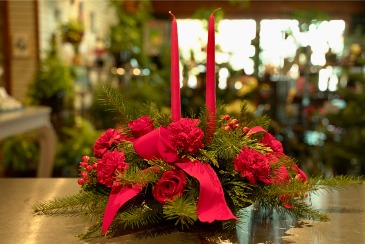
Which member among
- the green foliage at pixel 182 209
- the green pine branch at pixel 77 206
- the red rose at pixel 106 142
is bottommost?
the green pine branch at pixel 77 206

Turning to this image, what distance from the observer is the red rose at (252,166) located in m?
0.88

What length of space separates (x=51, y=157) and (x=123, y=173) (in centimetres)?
357

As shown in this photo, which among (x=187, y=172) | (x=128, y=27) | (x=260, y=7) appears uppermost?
(x=260, y=7)

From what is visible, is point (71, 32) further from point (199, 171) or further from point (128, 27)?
point (199, 171)

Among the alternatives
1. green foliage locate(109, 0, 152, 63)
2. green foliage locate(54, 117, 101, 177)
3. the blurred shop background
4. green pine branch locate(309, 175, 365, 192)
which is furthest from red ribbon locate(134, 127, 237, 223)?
green foliage locate(109, 0, 152, 63)

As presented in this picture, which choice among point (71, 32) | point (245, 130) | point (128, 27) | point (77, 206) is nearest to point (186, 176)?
point (245, 130)

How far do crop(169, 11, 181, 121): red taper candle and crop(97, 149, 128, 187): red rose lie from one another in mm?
125

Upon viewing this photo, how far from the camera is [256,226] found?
0.94 metres

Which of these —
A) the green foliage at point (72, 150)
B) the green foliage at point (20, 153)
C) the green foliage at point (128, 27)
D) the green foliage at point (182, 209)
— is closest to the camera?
the green foliage at point (182, 209)

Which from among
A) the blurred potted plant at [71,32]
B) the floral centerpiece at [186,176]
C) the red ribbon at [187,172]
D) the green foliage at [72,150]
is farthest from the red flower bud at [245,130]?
the blurred potted plant at [71,32]

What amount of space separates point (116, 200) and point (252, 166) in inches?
9.0

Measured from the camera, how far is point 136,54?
8.06m

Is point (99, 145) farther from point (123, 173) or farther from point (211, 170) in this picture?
point (211, 170)

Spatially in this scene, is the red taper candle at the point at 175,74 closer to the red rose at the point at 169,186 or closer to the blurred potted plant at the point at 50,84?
the red rose at the point at 169,186
